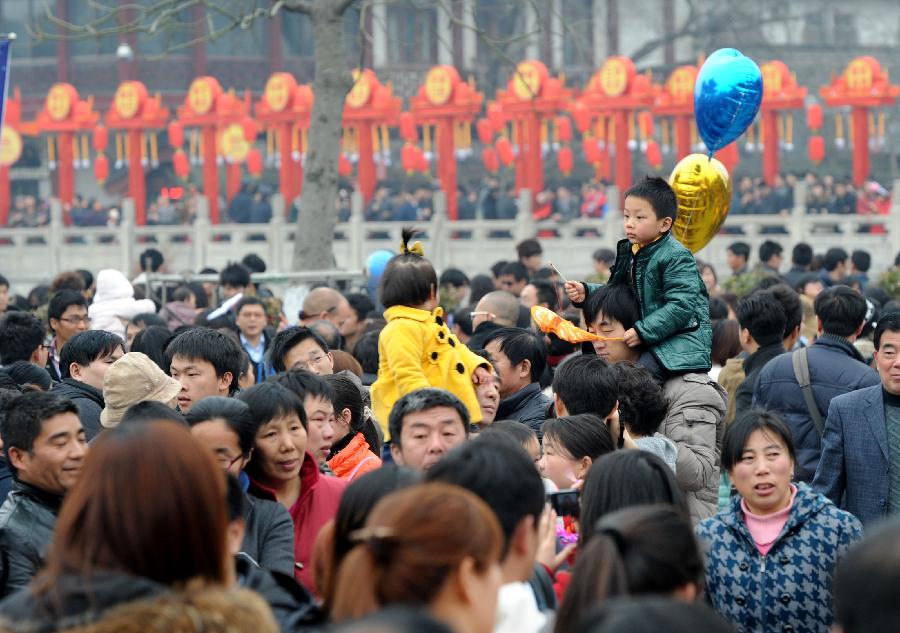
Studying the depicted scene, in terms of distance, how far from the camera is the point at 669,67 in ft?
102

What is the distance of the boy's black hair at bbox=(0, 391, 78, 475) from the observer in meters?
4.18

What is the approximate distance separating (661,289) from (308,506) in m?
1.71

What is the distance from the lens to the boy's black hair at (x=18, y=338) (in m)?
6.73

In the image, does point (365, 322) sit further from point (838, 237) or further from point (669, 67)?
point (669, 67)

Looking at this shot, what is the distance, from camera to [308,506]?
4.29 meters


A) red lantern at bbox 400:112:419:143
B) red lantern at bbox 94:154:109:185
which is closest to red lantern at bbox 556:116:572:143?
red lantern at bbox 400:112:419:143

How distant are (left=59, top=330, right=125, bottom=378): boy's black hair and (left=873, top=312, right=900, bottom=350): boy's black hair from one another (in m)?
2.91

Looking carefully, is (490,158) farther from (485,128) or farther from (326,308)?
(326,308)

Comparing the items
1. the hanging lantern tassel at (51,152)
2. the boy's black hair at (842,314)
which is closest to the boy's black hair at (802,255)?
the boy's black hair at (842,314)

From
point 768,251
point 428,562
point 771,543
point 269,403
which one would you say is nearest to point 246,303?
point 269,403

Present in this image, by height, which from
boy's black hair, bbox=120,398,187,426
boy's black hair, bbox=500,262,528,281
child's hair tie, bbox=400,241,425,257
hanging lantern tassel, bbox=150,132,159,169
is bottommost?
boy's black hair, bbox=120,398,187,426

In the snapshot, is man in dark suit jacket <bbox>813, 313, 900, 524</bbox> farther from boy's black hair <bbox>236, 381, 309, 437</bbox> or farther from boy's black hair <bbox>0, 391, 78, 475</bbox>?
boy's black hair <bbox>0, 391, 78, 475</bbox>

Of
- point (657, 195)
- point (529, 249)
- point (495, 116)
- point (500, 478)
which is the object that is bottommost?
point (500, 478)

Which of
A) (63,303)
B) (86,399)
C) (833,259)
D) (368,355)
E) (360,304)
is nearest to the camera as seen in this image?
(86,399)
